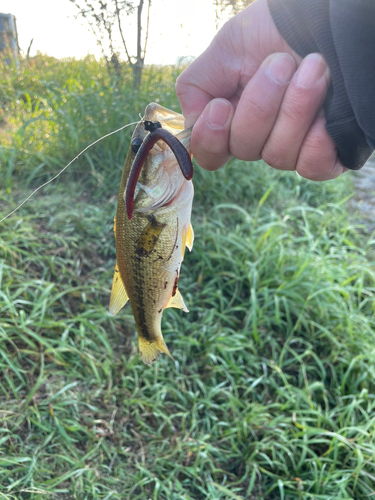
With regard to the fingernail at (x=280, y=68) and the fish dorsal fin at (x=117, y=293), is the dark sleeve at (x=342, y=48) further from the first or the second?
the fish dorsal fin at (x=117, y=293)

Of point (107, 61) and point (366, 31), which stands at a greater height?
point (107, 61)

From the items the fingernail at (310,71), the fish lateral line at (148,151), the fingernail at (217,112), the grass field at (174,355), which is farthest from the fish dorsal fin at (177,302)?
the grass field at (174,355)

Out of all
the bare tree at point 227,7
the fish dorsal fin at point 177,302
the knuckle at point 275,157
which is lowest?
the fish dorsal fin at point 177,302

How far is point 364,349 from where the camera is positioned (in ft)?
8.80

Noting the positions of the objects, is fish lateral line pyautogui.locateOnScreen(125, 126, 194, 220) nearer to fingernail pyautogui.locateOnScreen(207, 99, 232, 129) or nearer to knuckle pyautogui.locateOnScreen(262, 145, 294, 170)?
fingernail pyautogui.locateOnScreen(207, 99, 232, 129)

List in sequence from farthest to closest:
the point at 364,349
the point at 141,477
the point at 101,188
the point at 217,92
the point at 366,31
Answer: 1. the point at 101,188
2. the point at 364,349
3. the point at 141,477
4. the point at 217,92
5. the point at 366,31

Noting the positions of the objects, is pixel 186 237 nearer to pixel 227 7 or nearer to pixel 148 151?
pixel 148 151

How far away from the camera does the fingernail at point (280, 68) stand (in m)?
1.20

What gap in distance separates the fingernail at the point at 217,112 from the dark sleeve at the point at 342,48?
274 mm

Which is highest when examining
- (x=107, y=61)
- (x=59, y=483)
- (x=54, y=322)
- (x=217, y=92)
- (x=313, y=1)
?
(x=107, y=61)

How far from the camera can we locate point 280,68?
1.20 meters

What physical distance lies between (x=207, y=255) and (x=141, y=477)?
1681 millimetres

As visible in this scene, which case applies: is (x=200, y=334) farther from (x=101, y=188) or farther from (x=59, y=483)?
(x=101, y=188)

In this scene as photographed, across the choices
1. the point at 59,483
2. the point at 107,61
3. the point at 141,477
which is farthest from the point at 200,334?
the point at 107,61
